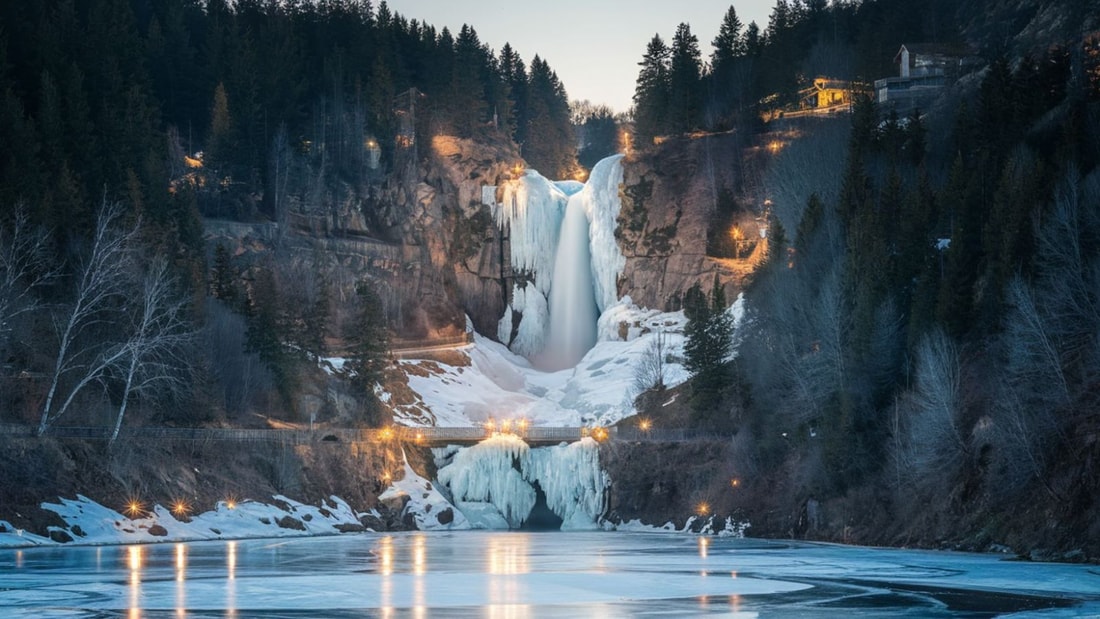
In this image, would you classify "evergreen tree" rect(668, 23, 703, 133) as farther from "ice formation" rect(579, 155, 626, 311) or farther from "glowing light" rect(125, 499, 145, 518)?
"glowing light" rect(125, 499, 145, 518)

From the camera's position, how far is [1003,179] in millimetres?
64250

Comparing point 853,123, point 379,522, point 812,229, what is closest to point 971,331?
point 812,229

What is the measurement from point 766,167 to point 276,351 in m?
45.7

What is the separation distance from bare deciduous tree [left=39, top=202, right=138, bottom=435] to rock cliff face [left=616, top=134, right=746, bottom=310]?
165ft

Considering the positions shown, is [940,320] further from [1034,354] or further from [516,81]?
[516,81]

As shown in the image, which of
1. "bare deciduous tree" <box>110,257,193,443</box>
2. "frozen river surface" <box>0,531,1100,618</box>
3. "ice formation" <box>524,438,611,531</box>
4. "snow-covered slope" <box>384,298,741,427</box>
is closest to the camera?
"frozen river surface" <box>0,531,1100,618</box>

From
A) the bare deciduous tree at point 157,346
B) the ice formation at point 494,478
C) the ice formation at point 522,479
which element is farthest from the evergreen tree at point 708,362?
the bare deciduous tree at point 157,346

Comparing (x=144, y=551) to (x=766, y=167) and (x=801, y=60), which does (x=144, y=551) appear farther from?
(x=801, y=60)

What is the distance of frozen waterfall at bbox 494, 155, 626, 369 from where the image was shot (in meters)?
120

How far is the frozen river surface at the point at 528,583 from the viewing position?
3000 centimetres

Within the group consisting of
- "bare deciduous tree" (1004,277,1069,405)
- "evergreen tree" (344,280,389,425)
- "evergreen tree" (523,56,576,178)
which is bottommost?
"bare deciduous tree" (1004,277,1069,405)

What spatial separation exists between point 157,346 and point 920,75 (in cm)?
7217

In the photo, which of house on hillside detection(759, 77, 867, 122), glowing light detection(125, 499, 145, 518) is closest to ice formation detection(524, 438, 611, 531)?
glowing light detection(125, 499, 145, 518)

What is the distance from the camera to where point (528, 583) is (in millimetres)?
37656
